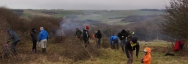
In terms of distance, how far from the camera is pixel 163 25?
55.0 ft

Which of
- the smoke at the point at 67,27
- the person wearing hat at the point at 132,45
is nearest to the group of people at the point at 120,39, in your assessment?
the person wearing hat at the point at 132,45

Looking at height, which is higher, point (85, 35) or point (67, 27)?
point (85, 35)

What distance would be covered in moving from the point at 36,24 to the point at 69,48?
1538cm

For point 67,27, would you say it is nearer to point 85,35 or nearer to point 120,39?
point 85,35

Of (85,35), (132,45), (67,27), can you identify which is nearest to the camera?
(132,45)

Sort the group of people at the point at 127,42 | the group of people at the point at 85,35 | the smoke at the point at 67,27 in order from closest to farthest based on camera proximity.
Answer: the group of people at the point at 127,42 → the group of people at the point at 85,35 → the smoke at the point at 67,27

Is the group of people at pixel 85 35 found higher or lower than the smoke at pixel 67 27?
higher

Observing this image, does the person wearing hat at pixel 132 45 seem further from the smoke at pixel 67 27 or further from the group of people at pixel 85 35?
the smoke at pixel 67 27

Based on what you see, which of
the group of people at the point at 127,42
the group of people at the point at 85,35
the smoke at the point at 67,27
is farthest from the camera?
the smoke at the point at 67,27

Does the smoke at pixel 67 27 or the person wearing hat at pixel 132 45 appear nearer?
the person wearing hat at pixel 132 45

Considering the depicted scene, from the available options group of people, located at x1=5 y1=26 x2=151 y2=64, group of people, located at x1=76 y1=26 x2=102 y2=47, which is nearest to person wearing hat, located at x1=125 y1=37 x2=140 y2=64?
group of people, located at x1=5 y1=26 x2=151 y2=64

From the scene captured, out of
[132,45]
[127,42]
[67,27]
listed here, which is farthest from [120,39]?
[67,27]

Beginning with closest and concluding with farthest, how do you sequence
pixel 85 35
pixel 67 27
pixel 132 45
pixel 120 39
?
pixel 132 45 < pixel 120 39 < pixel 85 35 < pixel 67 27

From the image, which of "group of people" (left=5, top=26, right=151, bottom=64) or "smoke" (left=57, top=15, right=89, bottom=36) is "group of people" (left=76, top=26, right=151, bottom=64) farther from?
"smoke" (left=57, top=15, right=89, bottom=36)
